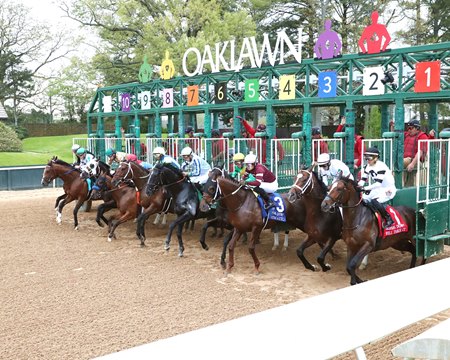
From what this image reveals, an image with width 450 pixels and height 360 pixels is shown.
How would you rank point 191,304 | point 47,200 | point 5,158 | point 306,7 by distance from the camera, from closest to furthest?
1. point 191,304
2. point 47,200
3. point 5,158
4. point 306,7

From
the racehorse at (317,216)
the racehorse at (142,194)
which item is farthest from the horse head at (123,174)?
the racehorse at (317,216)

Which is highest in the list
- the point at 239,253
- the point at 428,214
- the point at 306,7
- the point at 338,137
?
the point at 306,7

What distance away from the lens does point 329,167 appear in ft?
25.9

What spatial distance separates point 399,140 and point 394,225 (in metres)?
1.63

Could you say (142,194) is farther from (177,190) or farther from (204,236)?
(204,236)

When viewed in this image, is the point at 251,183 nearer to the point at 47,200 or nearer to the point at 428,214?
the point at 428,214

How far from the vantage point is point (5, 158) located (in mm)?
24078

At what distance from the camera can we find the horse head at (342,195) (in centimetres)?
656

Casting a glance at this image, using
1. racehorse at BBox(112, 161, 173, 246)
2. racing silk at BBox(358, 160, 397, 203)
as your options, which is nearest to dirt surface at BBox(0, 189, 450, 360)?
racehorse at BBox(112, 161, 173, 246)

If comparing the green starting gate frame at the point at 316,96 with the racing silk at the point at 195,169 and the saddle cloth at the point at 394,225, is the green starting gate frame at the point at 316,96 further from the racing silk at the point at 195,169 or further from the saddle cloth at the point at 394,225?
the racing silk at the point at 195,169

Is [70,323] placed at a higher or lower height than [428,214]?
lower

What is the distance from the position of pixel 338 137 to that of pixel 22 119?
34.6 m

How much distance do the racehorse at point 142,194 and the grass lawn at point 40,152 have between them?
582 inches

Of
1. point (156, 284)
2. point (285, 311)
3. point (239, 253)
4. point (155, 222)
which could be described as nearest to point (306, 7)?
point (155, 222)
